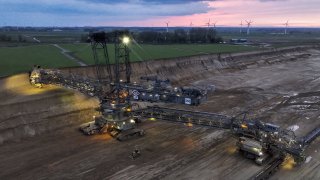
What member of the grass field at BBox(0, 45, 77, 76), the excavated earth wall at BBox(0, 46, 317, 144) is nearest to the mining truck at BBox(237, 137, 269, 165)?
the excavated earth wall at BBox(0, 46, 317, 144)

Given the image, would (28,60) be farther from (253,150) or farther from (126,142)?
(253,150)

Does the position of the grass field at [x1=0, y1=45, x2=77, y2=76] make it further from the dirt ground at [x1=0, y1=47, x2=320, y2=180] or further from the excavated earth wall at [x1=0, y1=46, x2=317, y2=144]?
the dirt ground at [x1=0, y1=47, x2=320, y2=180]

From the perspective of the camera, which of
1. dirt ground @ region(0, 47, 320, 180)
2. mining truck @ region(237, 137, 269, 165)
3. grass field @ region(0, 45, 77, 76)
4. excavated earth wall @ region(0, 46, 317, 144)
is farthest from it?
grass field @ region(0, 45, 77, 76)

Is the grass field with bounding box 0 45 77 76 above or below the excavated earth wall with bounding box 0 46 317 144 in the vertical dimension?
above

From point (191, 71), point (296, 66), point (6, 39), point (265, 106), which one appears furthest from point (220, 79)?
point (6, 39)

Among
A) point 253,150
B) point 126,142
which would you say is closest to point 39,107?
point 126,142

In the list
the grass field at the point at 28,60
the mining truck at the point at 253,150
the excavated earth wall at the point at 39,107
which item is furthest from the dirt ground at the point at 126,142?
the grass field at the point at 28,60
